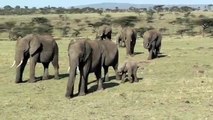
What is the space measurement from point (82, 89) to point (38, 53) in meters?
4.44

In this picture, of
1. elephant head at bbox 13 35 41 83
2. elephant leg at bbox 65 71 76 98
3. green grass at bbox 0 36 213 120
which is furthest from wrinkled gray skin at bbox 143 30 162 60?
elephant leg at bbox 65 71 76 98

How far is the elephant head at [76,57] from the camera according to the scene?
16.4m

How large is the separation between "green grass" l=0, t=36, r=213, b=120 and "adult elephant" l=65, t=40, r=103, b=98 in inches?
17.3

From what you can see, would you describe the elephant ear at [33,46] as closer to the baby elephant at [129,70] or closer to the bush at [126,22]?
the baby elephant at [129,70]

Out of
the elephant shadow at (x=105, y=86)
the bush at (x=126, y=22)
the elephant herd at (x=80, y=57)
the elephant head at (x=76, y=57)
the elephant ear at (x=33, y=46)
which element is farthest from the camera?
the bush at (x=126, y=22)

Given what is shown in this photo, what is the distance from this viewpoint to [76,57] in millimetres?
16406

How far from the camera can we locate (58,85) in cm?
1959

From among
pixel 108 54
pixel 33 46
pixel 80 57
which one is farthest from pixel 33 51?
pixel 80 57

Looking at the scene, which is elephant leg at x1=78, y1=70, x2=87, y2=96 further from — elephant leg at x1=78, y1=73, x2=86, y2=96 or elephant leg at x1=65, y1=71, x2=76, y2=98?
elephant leg at x1=65, y1=71, x2=76, y2=98

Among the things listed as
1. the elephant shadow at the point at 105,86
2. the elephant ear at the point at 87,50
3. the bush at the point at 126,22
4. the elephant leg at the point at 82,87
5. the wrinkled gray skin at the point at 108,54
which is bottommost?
the bush at the point at 126,22

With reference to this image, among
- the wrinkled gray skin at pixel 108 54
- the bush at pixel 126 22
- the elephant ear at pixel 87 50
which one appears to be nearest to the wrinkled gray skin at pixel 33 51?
the wrinkled gray skin at pixel 108 54

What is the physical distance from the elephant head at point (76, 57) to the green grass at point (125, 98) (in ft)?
1.68

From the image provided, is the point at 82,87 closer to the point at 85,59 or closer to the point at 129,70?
the point at 85,59

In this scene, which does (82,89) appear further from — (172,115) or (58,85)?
(172,115)
